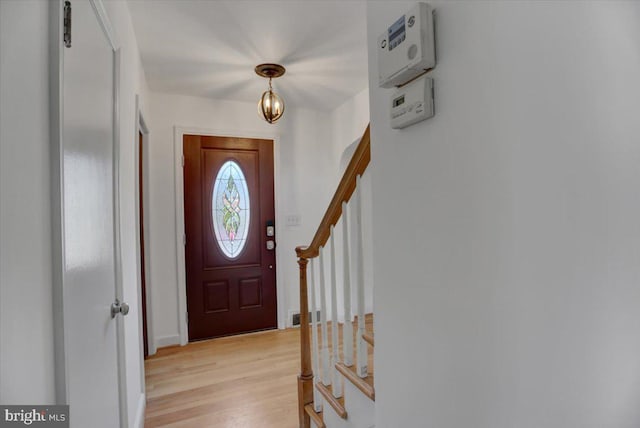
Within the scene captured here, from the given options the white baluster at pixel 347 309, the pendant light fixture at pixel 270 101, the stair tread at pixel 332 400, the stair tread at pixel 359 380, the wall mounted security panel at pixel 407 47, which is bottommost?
the stair tread at pixel 332 400

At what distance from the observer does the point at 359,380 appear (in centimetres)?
137

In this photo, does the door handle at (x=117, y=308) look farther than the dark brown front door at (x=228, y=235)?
No

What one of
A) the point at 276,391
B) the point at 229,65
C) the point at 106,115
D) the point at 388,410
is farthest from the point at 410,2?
the point at 276,391

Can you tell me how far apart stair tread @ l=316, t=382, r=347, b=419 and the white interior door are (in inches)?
35.3

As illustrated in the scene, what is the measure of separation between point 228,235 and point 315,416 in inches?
81.5

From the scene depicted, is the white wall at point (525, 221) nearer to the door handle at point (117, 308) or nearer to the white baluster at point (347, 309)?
the white baluster at point (347, 309)

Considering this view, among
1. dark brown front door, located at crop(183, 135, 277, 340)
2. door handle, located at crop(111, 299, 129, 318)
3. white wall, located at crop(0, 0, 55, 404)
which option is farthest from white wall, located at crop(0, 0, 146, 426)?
dark brown front door, located at crop(183, 135, 277, 340)

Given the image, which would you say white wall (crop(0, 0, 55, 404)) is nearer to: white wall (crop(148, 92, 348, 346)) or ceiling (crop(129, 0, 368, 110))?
ceiling (crop(129, 0, 368, 110))

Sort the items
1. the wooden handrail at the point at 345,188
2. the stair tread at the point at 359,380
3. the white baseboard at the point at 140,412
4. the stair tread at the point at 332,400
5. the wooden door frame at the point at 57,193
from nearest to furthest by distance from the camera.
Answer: the wooden door frame at the point at 57,193 → the stair tread at the point at 359,380 → the wooden handrail at the point at 345,188 → the stair tread at the point at 332,400 → the white baseboard at the point at 140,412

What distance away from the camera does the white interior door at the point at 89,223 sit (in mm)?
858

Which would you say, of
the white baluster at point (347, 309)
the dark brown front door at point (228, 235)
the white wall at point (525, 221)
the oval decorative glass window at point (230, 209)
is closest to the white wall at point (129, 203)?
the white baluster at point (347, 309)

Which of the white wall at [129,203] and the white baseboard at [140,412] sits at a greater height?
the white wall at [129,203]

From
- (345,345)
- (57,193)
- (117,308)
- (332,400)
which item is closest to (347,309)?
(345,345)

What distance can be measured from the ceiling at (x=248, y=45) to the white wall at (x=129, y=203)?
0.26 m
